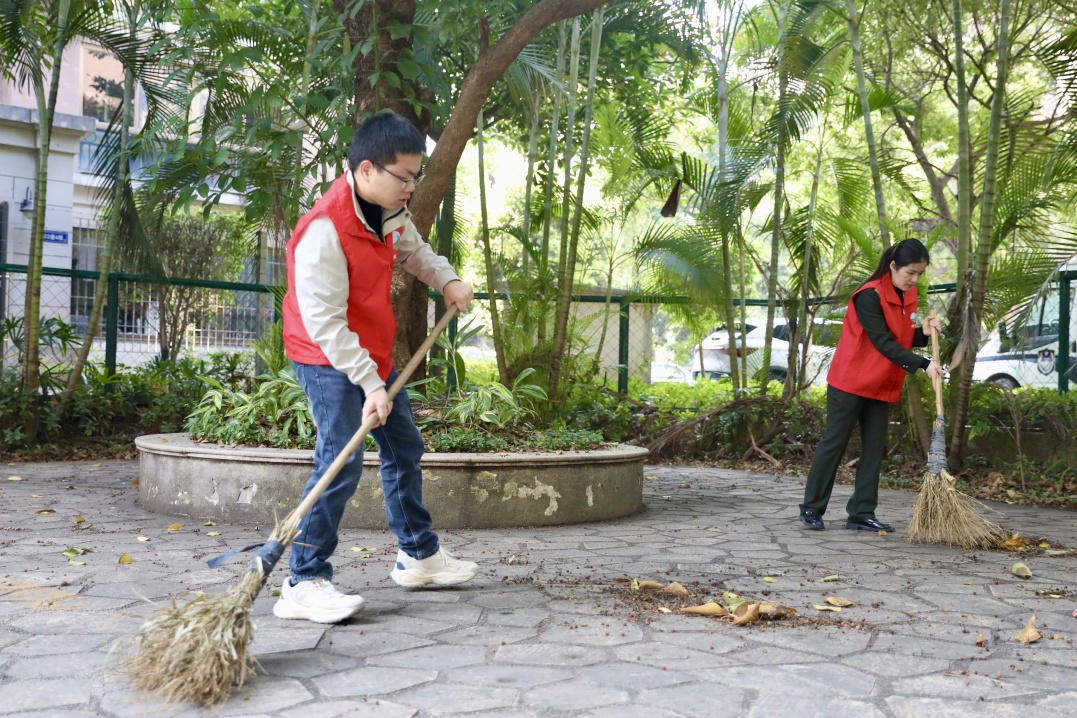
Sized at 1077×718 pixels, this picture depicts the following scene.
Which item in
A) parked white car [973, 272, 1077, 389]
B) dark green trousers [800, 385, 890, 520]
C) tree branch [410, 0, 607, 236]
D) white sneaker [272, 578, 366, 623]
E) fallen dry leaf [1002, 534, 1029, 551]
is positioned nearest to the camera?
white sneaker [272, 578, 366, 623]

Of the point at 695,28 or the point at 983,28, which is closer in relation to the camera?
the point at 695,28

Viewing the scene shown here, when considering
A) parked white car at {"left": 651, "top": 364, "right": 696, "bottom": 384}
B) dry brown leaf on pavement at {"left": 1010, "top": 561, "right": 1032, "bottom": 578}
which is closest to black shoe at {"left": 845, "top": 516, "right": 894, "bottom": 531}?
dry brown leaf on pavement at {"left": 1010, "top": 561, "right": 1032, "bottom": 578}

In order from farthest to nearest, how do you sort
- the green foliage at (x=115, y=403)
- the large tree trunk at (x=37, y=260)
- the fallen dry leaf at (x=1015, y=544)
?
1. the green foliage at (x=115, y=403)
2. the large tree trunk at (x=37, y=260)
3. the fallen dry leaf at (x=1015, y=544)

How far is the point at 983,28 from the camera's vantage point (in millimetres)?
13891

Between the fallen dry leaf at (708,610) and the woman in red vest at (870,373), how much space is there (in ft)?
7.94

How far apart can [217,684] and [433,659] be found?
2.23 ft

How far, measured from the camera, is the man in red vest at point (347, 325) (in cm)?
327

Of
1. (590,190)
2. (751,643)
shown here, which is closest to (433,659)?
(751,643)

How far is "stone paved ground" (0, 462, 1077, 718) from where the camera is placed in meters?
2.69

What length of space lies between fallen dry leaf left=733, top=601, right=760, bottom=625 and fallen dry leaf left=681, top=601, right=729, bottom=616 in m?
0.09

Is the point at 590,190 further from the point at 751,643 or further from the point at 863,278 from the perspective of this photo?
the point at 751,643

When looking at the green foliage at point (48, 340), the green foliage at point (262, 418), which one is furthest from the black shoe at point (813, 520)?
the green foliage at point (48, 340)

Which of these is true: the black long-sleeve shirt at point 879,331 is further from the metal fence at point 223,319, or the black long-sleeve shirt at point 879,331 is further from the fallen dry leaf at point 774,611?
the metal fence at point 223,319

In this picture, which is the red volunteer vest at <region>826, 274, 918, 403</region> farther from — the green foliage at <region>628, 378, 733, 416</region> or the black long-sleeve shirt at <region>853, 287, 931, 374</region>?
the green foliage at <region>628, 378, 733, 416</region>
